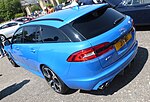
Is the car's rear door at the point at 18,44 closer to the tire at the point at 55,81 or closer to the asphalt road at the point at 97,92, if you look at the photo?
the asphalt road at the point at 97,92

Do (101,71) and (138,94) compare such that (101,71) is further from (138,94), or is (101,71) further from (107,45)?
(138,94)

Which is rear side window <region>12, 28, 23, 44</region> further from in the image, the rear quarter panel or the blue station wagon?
the rear quarter panel

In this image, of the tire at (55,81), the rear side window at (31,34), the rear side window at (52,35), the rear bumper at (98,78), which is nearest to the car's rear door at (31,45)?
the rear side window at (31,34)

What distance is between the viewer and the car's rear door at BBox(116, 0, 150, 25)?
6.35 meters

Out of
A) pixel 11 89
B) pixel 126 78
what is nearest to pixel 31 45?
pixel 11 89

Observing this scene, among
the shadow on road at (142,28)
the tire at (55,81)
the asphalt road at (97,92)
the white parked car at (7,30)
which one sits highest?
the tire at (55,81)

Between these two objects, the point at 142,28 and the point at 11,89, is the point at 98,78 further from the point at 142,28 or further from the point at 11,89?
the point at 142,28

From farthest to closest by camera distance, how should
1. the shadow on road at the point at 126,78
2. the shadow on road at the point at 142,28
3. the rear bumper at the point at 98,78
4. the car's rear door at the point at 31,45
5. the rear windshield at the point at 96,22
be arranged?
the shadow on road at the point at 142,28 → the car's rear door at the point at 31,45 → the shadow on road at the point at 126,78 → the rear windshield at the point at 96,22 → the rear bumper at the point at 98,78

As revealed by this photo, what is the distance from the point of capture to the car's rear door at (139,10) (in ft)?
20.8

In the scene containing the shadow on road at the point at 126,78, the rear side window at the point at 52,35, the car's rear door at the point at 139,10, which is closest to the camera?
the rear side window at the point at 52,35

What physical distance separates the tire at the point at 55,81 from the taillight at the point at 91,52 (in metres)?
0.80

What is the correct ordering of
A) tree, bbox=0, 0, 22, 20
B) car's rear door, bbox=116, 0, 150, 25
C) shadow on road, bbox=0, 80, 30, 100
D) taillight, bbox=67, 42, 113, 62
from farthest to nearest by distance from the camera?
tree, bbox=0, 0, 22, 20, car's rear door, bbox=116, 0, 150, 25, shadow on road, bbox=0, 80, 30, 100, taillight, bbox=67, 42, 113, 62

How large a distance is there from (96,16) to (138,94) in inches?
63.4

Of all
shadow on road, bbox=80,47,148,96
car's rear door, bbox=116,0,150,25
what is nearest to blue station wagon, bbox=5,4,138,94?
shadow on road, bbox=80,47,148,96
